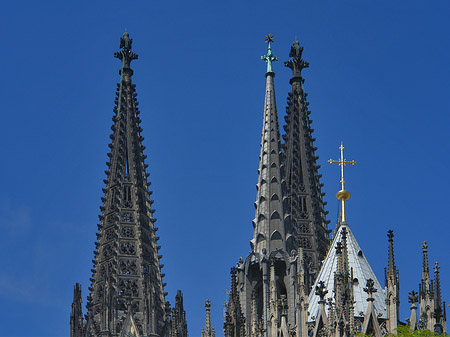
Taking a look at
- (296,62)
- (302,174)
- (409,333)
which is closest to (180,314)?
(302,174)

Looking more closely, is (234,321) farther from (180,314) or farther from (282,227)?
(180,314)

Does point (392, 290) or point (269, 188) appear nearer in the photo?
point (392, 290)

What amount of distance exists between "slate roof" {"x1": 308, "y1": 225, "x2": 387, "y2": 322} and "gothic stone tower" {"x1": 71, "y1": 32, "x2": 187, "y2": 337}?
34084 millimetres

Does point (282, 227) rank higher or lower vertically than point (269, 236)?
higher

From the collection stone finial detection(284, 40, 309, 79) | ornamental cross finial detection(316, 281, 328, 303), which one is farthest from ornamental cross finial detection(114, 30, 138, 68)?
ornamental cross finial detection(316, 281, 328, 303)

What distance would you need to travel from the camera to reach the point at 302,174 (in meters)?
86.3

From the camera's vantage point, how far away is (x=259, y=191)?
7675 centimetres

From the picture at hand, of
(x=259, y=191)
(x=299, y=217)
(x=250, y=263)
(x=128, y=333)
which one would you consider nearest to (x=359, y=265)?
(x=250, y=263)

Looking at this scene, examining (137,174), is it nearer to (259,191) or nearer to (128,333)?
(128,333)

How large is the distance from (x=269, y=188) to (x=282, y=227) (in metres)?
2.52

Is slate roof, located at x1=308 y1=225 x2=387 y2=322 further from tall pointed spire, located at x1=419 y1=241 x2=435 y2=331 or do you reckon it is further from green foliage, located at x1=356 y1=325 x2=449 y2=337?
green foliage, located at x1=356 y1=325 x2=449 y2=337

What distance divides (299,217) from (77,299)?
14.4 m

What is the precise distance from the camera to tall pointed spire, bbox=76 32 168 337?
89750 mm

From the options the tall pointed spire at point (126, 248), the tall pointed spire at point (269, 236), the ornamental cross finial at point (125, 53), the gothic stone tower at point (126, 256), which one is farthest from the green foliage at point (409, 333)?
the ornamental cross finial at point (125, 53)
